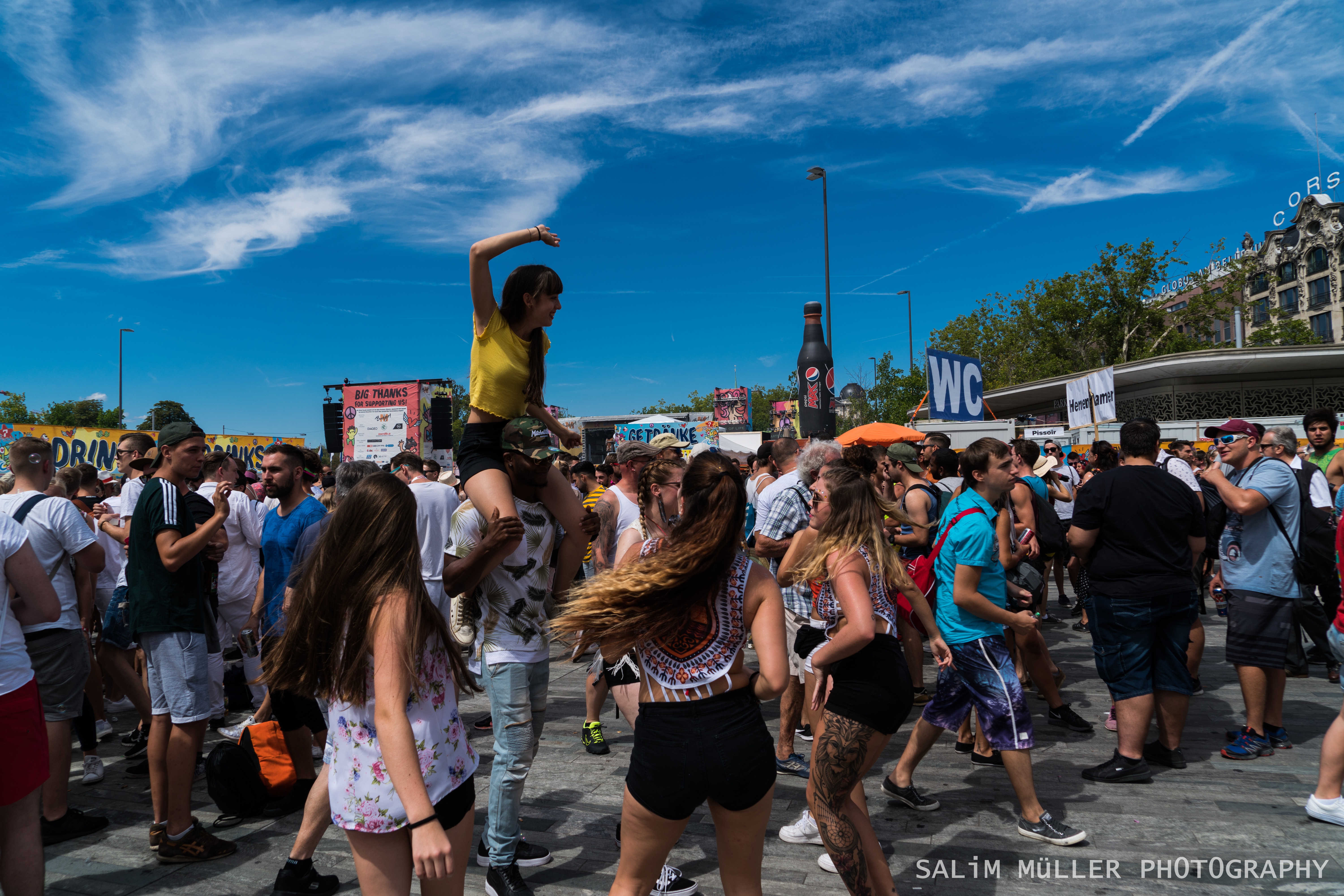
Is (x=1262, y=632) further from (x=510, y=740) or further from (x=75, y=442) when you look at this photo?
(x=75, y=442)

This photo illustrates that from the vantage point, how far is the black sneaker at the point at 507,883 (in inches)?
130

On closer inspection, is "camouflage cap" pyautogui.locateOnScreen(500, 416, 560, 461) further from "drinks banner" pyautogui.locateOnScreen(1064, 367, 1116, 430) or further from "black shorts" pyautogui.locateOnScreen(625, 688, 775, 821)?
"drinks banner" pyautogui.locateOnScreen(1064, 367, 1116, 430)

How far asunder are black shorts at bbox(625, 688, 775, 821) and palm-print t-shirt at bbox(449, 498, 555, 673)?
1253mm

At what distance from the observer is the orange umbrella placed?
30.8 ft

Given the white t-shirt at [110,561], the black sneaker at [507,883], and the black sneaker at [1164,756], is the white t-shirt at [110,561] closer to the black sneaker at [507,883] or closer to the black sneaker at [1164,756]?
the black sneaker at [507,883]

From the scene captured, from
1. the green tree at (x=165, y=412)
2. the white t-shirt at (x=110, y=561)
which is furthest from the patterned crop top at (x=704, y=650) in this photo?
the green tree at (x=165, y=412)

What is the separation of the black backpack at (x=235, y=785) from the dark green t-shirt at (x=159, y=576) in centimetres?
87

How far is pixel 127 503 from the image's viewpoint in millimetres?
6633

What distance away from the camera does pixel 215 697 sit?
461cm

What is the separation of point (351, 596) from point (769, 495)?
3685 millimetres

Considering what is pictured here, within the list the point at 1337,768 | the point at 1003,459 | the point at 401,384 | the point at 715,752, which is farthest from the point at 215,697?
the point at 401,384

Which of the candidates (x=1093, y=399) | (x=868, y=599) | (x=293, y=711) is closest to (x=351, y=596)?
(x=868, y=599)

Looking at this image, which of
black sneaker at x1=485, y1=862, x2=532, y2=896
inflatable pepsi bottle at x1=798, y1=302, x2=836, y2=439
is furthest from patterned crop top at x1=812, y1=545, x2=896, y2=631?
inflatable pepsi bottle at x1=798, y1=302, x2=836, y2=439

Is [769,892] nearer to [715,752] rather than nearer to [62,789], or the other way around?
[715,752]
